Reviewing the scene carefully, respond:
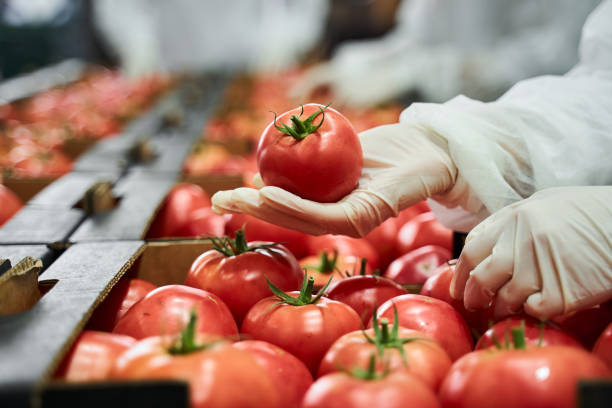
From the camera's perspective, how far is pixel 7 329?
41.6 inches

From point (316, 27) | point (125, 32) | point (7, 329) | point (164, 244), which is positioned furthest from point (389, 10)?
point (7, 329)

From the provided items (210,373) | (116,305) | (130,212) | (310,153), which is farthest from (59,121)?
(210,373)

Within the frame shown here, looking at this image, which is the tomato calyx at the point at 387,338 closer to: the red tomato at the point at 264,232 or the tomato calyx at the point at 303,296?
the tomato calyx at the point at 303,296

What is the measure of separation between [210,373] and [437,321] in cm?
59

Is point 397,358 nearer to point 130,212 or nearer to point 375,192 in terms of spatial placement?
point 375,192

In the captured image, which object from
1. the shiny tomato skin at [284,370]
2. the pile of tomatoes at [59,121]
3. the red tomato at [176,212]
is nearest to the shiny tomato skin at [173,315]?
the shiny tomato skin at [284,370]

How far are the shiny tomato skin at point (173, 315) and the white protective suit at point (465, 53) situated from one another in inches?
115

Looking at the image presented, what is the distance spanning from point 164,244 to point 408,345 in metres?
0.91

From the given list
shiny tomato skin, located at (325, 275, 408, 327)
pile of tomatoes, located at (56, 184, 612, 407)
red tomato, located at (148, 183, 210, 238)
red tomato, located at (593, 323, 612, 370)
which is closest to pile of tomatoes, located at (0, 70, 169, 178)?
red tomato, located at (148, 183, 210, 238)

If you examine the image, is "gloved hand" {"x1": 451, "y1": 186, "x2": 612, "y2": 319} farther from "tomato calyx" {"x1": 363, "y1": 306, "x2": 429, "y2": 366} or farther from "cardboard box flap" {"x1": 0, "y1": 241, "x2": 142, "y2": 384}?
"cardboard box flap" {"x1": 0, "y1": 241, "x2": 142, "y2": 384}

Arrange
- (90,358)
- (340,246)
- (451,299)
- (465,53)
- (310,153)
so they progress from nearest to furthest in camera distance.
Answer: (90,358)
(310,153)
(451,299)
(340,246)
(465,53)

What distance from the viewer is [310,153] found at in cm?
137

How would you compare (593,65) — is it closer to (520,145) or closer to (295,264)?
(520,145)

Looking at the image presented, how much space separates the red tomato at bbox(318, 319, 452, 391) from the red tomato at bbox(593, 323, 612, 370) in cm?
30
